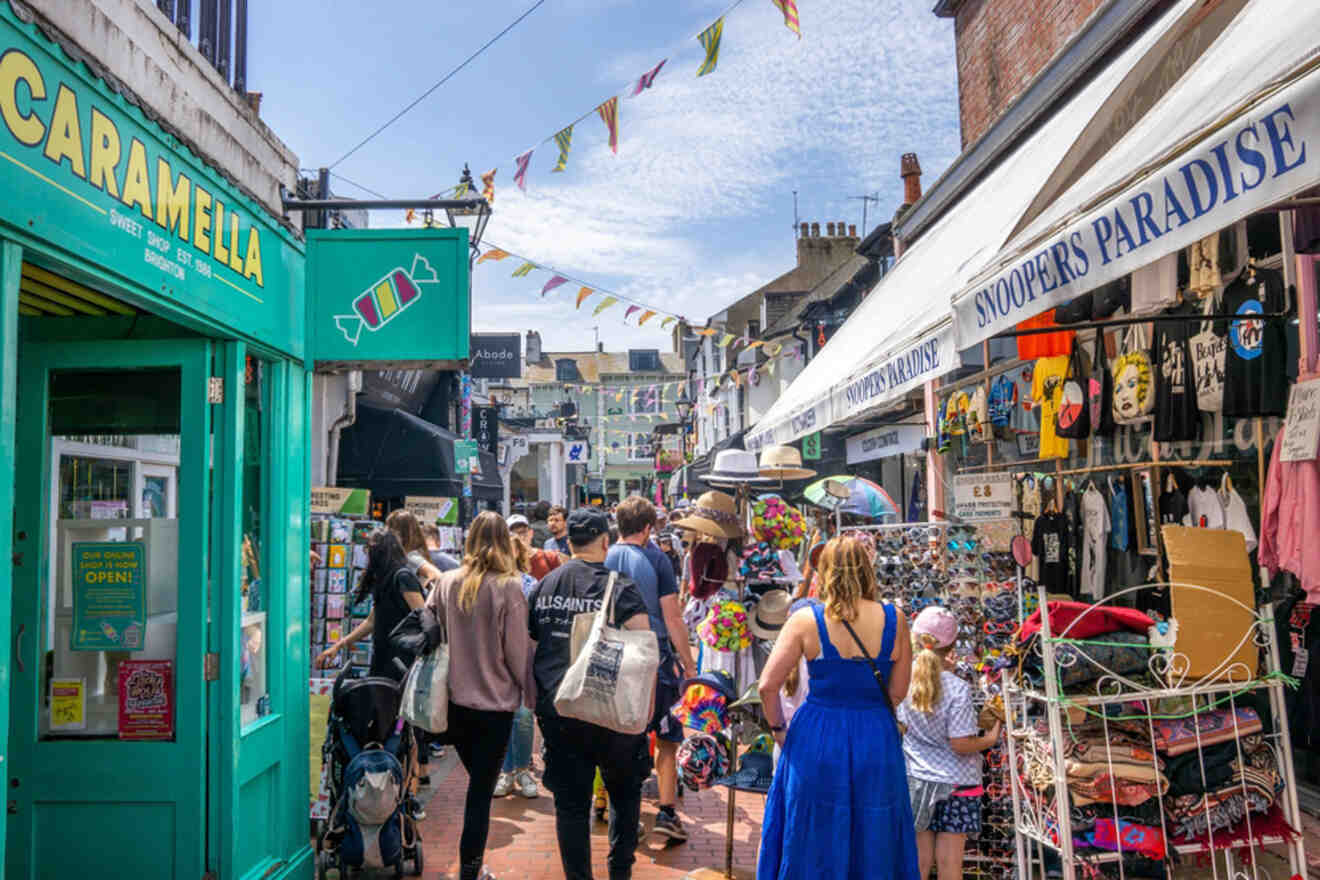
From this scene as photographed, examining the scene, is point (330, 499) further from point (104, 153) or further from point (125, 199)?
point (104, 153)

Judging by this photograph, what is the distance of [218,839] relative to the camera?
3.99m

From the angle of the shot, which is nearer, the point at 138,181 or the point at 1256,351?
the point at 138,181

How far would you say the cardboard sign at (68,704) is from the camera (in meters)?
3.97

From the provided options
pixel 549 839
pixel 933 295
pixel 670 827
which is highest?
pixel 933 295

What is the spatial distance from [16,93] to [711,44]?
231 inches

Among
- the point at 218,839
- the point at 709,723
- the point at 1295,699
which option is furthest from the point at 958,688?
the point at 218,839

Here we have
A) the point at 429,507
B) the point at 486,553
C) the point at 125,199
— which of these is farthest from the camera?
the point at 429,507

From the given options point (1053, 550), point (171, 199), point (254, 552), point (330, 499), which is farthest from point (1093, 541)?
point (330, 499)

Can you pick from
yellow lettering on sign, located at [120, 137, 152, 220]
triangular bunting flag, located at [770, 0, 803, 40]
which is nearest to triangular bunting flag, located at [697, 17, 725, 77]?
triangular bunting flag, located at [770, 0, 803, 40]

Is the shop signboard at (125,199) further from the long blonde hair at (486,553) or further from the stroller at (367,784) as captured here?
the stroller at (367,784)

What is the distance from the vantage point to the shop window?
4.39 meters

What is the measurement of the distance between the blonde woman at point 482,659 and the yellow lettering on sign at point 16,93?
244cm

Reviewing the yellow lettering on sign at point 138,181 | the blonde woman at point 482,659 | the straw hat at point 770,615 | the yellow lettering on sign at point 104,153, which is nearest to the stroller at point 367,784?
the blonde woman at point 482,659

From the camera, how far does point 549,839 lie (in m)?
5.61
